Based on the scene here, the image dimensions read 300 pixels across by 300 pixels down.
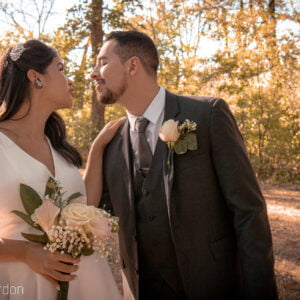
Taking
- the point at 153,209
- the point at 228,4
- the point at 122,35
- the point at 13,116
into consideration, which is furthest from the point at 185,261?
the point at 228,4

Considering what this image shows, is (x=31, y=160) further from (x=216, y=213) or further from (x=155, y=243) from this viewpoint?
(x=216, y=213)

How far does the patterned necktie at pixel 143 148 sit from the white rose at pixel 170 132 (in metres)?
0.24

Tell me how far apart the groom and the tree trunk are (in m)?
8.82

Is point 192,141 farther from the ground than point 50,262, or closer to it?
farther from the ground

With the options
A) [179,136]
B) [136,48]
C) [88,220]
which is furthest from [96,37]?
[88,220]

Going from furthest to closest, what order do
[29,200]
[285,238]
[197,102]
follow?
[285,238]
[197,102]
[29,200]

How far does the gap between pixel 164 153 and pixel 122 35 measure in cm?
103

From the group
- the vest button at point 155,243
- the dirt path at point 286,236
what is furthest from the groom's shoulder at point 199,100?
the dirt path at point 286,236

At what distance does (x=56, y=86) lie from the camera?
8.61 ft

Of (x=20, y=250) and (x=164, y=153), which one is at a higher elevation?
(x=164, y=153)

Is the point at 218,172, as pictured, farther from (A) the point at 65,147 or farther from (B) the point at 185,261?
(A) the point at 65,147

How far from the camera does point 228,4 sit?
13.7 meters

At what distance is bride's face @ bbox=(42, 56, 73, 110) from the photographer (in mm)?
2613

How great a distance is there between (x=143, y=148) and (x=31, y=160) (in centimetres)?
73
